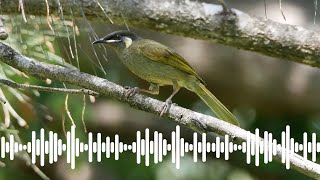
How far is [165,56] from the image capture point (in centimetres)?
145

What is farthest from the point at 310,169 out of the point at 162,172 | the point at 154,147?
the point at 162,172

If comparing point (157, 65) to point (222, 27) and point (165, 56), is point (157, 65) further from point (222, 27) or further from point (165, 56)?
point (222, 27)

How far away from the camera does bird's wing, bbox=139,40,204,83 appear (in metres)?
1.43

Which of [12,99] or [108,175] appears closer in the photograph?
[12,99]

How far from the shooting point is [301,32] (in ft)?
5.08

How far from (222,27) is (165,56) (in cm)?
15

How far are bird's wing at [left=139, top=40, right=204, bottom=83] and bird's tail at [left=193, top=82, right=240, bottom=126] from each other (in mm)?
19

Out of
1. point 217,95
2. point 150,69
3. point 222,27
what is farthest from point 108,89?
point 217,95

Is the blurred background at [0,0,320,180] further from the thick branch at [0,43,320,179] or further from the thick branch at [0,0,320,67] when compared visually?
the thick branch at [0,43,320,179]

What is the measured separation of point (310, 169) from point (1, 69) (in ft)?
1.93

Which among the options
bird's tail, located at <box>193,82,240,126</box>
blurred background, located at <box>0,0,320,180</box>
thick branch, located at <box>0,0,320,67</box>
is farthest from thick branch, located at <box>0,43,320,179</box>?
blurred background, located at <box>0,0,320,180</box>

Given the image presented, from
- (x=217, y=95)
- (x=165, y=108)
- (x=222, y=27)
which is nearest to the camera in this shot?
(x=165, y=108)

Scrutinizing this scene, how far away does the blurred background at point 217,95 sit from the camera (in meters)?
1.88

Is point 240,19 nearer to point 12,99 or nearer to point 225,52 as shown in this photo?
point 225,52
